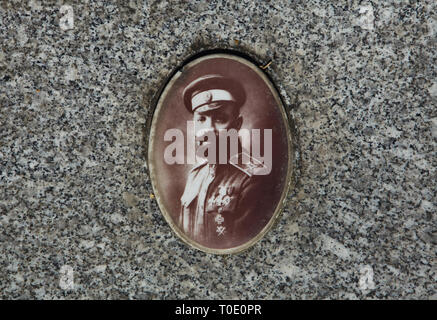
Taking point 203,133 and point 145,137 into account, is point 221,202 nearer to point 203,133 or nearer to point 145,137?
point 203,133

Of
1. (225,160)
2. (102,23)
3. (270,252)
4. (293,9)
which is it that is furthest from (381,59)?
(102,23)

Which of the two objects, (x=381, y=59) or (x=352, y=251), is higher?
(x=381, y=59)

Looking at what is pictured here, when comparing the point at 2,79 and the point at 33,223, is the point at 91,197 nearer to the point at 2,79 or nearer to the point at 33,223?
the point at 33,223

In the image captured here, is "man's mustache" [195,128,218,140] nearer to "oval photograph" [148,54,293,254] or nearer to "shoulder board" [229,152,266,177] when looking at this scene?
"oval photograph" [148,54,293,254]

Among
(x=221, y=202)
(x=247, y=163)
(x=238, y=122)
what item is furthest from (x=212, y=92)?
(x=221, y=202)

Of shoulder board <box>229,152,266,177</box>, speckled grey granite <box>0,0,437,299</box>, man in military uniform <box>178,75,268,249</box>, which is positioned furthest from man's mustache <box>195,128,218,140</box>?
speckled grey granite <box>0,0,437,299</box>
